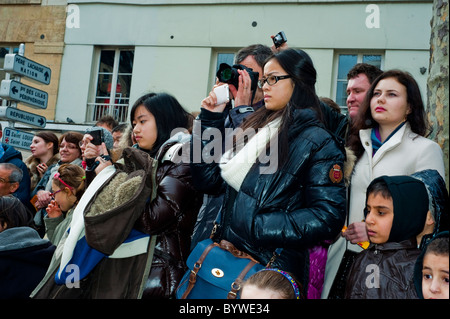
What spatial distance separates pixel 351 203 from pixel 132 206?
120 centimetres

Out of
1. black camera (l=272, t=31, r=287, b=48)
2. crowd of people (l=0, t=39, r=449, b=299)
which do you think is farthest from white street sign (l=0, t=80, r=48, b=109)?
black camera (l=272, t=31, r=287, b=48)

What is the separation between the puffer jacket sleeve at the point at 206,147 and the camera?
8.74 feet

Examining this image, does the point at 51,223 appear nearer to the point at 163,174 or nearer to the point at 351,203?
the point at 163,174

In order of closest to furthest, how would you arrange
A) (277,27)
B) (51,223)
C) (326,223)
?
(326,223) < (51,223) < (277,27)

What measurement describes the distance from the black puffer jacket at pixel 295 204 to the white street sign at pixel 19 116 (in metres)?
4.77

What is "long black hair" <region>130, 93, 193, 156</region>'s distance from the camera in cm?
326

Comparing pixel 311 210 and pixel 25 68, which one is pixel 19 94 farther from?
pixel 311 210

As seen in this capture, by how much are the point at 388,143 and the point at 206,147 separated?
99 centimetres

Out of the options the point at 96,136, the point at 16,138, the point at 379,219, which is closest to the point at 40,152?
the point at 16,138

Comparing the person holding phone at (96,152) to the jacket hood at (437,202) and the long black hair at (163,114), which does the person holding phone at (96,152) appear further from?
the jacket hood at (437,202)

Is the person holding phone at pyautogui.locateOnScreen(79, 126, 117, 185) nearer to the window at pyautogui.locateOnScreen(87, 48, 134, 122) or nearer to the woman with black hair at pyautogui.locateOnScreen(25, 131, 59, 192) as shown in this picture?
the woman with black hair at pyautogui.locateOnScreen(25, 131, 59, 192)

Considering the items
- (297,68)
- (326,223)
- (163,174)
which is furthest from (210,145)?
(326,223)

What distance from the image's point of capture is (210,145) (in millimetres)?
2674

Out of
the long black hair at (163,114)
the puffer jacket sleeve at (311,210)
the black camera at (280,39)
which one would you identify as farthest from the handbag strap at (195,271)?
the black camera at (280,39)
